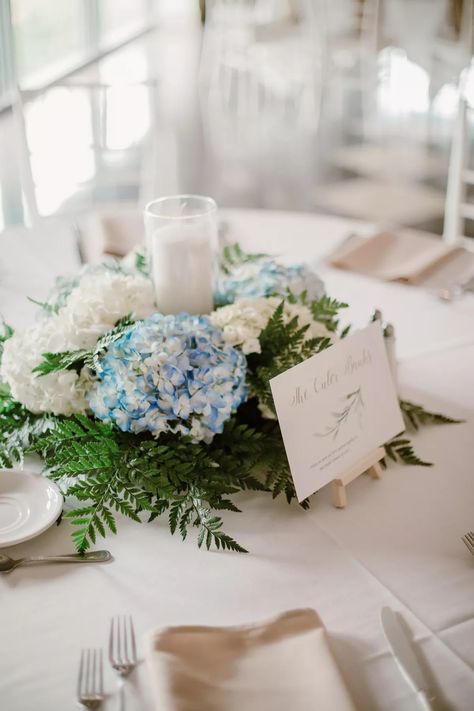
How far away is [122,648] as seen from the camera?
0.84 m

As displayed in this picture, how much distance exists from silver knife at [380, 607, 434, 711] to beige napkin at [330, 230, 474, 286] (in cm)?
102

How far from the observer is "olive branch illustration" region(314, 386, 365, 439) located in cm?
109

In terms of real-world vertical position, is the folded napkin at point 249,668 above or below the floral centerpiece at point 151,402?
below

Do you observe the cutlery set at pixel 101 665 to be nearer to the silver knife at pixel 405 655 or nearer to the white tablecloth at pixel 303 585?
the white tablecloth at pixel 303 585

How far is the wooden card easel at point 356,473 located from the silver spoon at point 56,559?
320 millimetres

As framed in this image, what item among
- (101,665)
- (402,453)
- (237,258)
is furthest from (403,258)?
(101,665)

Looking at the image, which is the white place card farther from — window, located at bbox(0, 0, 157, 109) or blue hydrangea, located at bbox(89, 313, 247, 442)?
window, located at bbox(0, 0, 157, 109)

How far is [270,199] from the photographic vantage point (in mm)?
4930

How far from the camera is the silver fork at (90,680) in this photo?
30.6 inches

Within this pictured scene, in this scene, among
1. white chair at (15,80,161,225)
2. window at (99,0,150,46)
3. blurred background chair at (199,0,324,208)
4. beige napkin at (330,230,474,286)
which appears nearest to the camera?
beige napkin at (330,230,474,286)

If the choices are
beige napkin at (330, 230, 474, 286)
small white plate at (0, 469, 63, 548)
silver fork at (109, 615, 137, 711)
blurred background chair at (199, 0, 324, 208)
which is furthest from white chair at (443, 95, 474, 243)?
blurred background chair at (199, 0, 324, 208)

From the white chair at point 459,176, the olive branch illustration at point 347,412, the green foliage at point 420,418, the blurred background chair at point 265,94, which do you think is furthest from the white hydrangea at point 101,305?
the blurred background chair at point 265,94

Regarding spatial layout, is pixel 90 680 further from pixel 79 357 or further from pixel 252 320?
pixel 252 320

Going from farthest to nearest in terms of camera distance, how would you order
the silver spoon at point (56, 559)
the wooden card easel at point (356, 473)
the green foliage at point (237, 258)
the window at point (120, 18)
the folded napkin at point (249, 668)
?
the window at point (120, 18) < the green foliage at point (237, 258) < the wooden card easel at point (356, 473) < the silver spoon at point (56, 559) < the folded napkin at point (249, 668)
